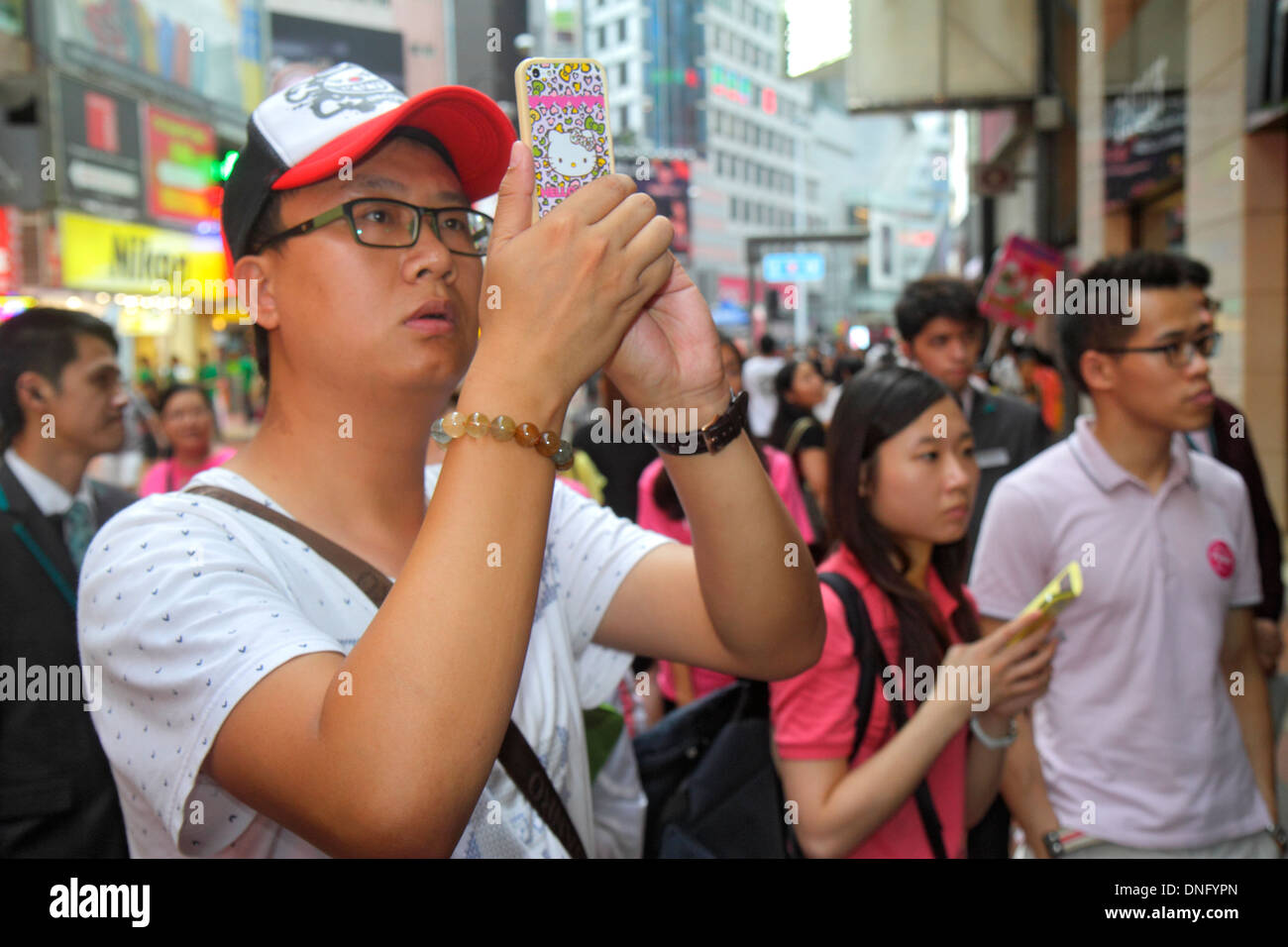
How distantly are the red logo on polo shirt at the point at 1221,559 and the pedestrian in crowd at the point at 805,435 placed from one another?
4.79 ft

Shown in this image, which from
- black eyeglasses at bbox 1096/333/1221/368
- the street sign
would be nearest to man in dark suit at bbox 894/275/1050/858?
black eyeglasses at bbox 1096/333/1221/368

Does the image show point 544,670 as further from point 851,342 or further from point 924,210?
point 924,210

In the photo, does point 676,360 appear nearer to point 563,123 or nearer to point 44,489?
point 563,123

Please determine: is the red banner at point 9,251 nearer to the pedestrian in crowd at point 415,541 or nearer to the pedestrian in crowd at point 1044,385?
the pedestrian in crowd at point 1044,385

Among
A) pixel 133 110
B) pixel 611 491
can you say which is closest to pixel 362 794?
→ pixel 611 491

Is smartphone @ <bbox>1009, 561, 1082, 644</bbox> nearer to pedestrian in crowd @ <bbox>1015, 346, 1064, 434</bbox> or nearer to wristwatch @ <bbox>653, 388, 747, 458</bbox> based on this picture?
wristwatch @ <bbox>653, 388, 747, 458</bbox>

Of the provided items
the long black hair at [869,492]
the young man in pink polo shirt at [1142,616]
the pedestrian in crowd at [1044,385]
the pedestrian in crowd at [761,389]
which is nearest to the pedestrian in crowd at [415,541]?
the long black hair at [869,492]

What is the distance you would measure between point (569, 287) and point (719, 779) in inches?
44.8

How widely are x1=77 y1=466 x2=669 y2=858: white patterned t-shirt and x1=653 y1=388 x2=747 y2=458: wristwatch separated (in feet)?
1.19

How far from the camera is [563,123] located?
1164 millimetres

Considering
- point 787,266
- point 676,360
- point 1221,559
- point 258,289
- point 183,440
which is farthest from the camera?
point 787,266

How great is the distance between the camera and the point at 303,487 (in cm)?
137

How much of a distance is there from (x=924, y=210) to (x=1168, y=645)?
207ft

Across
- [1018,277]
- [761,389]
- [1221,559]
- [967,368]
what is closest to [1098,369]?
[1221,559]
